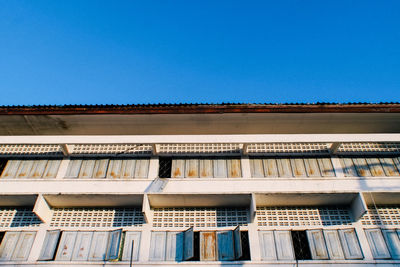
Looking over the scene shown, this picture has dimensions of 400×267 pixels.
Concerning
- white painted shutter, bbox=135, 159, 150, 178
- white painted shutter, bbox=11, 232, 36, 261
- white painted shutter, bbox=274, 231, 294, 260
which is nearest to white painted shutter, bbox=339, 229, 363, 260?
white painted shutter, bbox=274, 231, 294, 260

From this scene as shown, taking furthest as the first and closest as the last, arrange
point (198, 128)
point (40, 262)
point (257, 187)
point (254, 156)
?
1. point (198, 128)
2. point (254, 156)
3. point (257, 187)
4. point (40, 262)

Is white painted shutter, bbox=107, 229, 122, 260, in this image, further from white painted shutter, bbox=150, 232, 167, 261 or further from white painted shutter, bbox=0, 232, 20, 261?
white painted shutter, bbox=0, 232, 20, 261

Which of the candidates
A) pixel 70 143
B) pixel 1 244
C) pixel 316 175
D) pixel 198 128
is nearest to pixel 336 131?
pixel 316 175

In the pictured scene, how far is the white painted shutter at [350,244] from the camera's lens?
8.93 meters

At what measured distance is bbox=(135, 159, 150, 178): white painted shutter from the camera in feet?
34.8

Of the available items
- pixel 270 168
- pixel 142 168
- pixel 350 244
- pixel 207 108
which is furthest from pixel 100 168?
pixel 350 244

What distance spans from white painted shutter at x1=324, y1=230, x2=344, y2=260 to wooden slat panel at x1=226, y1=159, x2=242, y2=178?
358 centimetres

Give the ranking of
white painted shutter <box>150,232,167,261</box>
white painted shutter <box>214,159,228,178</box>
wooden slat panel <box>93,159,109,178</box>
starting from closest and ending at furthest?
white painted shutter <box>150,232,167,261</box> → white painted shutter <box>214,159,228,178</box> → wooden slat panel <box>93,159,109,178</box>

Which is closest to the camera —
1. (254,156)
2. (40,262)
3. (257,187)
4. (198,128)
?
(40,262)

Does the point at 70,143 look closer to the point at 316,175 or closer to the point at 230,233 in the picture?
the point at 230,233

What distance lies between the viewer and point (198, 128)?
12.0 metres

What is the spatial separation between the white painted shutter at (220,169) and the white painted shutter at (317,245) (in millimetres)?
3542

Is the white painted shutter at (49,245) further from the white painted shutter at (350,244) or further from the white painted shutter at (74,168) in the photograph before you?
the white painted shutter at (350,244)

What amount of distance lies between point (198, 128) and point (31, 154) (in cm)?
700
